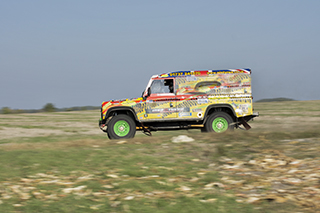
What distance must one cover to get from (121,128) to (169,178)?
5.51 m

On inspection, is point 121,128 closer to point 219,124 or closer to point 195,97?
point 195,97

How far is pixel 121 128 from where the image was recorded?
1154 cm

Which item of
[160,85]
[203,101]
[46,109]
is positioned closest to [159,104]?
[160,85]

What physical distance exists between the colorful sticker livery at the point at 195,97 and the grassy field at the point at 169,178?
2.35 m

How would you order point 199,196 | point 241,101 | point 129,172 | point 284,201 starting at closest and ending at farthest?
point 284,201 → point 199,196 → point 129,172 → point 241,101

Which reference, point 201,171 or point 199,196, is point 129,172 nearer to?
point 201,171

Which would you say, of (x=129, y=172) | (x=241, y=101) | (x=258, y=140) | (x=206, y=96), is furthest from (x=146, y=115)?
(x=129, y=172)

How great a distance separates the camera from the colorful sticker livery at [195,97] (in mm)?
11508

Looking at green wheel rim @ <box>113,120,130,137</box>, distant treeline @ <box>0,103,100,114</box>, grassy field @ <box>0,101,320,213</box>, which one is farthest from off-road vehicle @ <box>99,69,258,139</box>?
distant treeline @ <box>0,103,100,114</box>

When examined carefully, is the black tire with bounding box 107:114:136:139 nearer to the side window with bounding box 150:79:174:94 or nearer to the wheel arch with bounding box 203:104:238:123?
the side window with bounding box 150:79:174:94

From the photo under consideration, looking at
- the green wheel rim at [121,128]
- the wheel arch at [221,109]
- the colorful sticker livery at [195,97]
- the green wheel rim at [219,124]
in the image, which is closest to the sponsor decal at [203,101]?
the colorful sticker livery at [195,97]

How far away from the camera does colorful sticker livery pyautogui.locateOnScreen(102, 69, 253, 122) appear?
37.8ft

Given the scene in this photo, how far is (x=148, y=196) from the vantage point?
539cm

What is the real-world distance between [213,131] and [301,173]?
5.45 m
